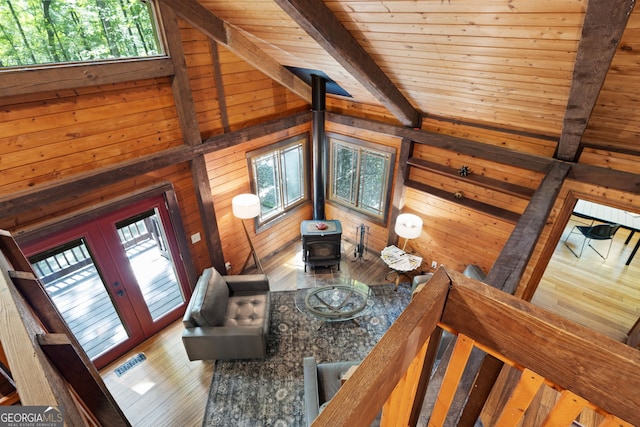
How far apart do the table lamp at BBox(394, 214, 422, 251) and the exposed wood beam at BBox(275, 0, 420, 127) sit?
155cm

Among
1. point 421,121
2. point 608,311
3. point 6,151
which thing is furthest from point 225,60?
point 608,311

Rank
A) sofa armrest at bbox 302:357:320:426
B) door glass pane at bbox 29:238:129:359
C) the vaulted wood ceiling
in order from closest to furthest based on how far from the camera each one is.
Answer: the vaulted wood ceiling < sofa armrest at bbox 302:357:320:426 < door glass pane at bbox 29:238:129:359

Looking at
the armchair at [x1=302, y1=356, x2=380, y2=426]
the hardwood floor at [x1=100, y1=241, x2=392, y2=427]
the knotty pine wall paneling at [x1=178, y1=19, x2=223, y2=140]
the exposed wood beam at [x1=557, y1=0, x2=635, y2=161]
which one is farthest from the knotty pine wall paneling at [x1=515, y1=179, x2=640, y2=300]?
the knotty pine wall paneling at [x1=178, y1=19, x2=223, y2=140]

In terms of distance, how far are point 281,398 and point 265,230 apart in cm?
260

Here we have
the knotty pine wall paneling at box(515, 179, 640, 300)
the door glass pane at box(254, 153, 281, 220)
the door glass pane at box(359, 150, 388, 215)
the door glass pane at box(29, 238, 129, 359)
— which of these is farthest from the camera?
the door glass pane at box(359, 150, 388, 215)

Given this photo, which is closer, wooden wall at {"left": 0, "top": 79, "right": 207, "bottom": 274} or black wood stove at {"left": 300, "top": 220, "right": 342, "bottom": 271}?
wooden wall at {"left": 0, "top": 79, "right": 207, "bottom": 274}

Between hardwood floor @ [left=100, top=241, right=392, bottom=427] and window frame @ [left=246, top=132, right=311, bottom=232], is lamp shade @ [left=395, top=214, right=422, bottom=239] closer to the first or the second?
window frame @ [left=246, top=132, right=311, bottom=232]

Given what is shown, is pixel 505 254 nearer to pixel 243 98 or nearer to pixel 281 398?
pixel 281 398

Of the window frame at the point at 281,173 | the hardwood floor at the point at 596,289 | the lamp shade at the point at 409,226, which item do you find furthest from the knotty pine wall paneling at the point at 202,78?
the hardwood floor at the point at 596,289

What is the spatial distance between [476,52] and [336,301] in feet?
10.9

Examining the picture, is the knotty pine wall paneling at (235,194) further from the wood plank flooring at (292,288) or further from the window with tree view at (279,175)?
the wood plank flooring at (292,288)

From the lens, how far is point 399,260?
4.93 meters

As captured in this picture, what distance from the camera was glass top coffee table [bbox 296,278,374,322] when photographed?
162 inches

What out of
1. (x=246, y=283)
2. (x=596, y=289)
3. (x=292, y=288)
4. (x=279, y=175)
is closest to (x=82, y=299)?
(x=246, y=283)
